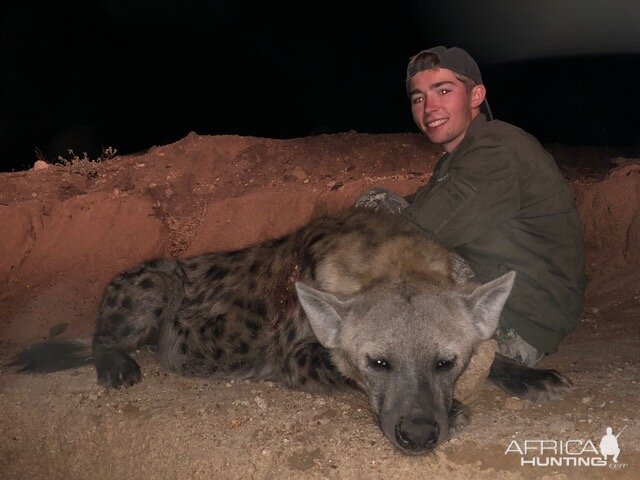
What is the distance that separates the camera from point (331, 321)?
104 inches

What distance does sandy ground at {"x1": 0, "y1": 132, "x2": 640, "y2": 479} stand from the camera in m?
2.32

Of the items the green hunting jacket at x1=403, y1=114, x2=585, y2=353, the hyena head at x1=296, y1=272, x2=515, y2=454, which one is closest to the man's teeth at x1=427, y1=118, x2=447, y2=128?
the green hunting jacket at x1=403, y1=114, x2=585, y2=353

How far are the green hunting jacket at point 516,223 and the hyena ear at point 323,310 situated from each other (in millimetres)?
621

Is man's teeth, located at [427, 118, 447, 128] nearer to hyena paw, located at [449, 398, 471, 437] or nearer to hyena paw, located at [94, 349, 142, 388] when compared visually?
hyena paw, located at [449, 398, 471, 437]

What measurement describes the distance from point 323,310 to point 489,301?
1.92ft

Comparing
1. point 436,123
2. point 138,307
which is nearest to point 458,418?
point 436,123

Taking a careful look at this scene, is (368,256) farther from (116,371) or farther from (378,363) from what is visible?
(116,371)

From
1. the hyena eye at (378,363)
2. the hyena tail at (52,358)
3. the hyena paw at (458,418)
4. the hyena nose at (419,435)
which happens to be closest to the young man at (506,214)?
the hyena paw at (458,418)

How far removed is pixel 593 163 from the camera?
5.95 metres

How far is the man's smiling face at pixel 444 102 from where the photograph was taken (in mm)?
3195

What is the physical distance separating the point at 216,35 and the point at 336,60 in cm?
214

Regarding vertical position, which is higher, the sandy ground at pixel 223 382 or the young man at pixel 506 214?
the young man at pixel 506 214

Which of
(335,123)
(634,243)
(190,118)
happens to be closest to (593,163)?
(634,243)

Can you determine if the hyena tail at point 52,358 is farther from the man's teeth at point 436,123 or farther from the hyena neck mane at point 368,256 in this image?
the man's teeth at point 436,123
